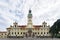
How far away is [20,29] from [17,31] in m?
2.09

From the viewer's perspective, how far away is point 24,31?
121812 mm

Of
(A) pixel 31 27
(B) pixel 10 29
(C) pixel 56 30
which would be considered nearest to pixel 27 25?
(A) pixel 31 27

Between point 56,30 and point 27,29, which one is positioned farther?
point 27,29

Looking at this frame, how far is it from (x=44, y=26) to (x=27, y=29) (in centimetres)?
995

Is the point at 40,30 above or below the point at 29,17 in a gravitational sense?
below

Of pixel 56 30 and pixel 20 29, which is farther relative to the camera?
pixel 20 29

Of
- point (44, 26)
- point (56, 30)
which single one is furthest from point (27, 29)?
point (56, 30)

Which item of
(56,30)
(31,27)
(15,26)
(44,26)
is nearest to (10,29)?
(15,26)

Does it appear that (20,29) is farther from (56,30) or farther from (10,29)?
(56,30)

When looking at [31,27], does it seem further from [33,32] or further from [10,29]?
[10,29]

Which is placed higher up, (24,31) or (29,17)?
(29,17)

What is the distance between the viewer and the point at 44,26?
400 ft

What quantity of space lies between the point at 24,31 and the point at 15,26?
591 centimetres

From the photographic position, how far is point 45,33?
122 metres
